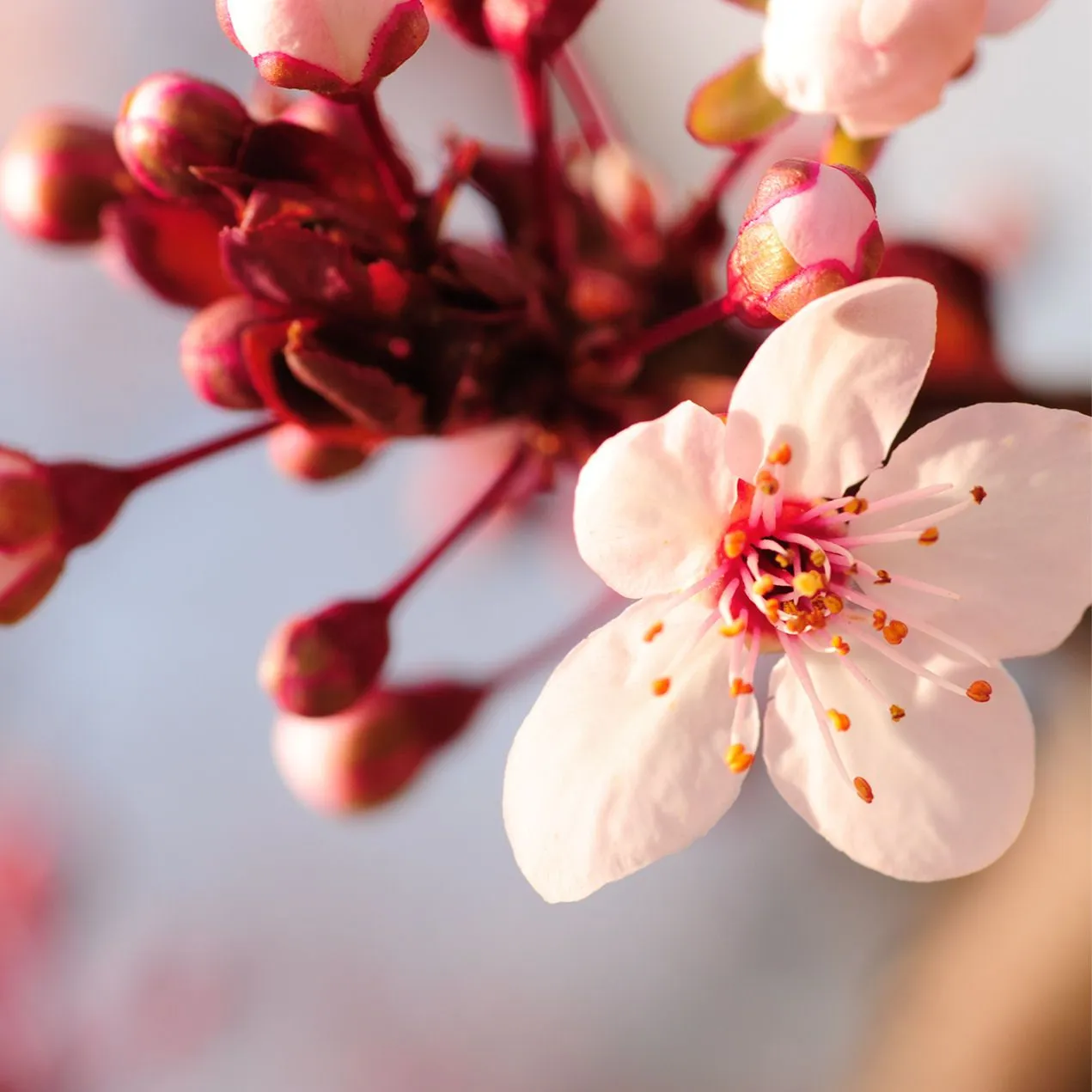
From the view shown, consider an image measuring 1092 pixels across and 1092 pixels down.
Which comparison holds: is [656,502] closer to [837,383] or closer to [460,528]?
[837,383]

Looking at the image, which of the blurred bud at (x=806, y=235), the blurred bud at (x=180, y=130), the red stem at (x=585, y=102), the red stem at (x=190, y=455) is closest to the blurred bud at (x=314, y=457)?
the red stem at (x=190, y=455)

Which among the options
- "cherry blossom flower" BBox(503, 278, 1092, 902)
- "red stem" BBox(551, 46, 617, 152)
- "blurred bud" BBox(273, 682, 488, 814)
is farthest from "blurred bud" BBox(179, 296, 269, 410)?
"red stem" BBox(551, 46, 617, 152)

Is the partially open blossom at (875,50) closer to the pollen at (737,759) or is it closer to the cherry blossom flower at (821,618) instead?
the cherry blossom flower at (821,618)

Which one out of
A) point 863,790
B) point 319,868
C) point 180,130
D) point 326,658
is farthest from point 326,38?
point 319,868

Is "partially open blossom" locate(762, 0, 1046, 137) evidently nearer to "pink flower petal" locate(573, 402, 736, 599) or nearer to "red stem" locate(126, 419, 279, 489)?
"pink flower petal" locate(573, 402, 736, 599)

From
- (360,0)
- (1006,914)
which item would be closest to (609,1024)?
(1006,914)

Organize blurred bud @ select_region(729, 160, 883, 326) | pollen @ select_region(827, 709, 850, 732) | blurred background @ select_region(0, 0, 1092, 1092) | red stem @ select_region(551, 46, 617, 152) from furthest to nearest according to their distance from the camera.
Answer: blurred background @ select_region(0, 0, 1092, 1092) < red stem @ select_region(551, 46, 617, 152) < pollen @ select_region(827, 709, 850, 732) < blurred bud @ select_region(729, 160, 883, 326)
